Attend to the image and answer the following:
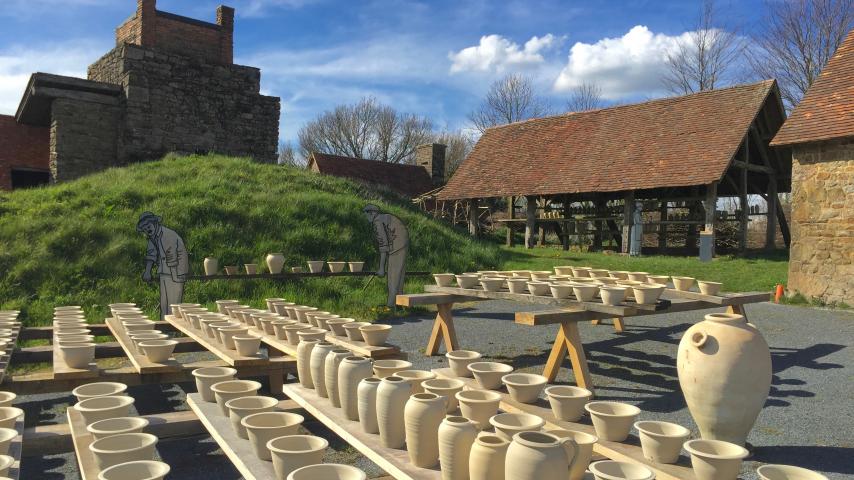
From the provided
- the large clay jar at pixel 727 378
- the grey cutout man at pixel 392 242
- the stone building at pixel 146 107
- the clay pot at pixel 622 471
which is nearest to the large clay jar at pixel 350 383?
the clay pot at pixel 622 471

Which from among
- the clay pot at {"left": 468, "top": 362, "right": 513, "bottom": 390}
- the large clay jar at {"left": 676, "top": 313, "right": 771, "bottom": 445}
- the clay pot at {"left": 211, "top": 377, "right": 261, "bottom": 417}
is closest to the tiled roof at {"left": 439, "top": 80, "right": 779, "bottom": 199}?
the large clay jar at {"left": 676, "top": 313, "right": 771, "bottom": 445}

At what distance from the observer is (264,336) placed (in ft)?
15.3

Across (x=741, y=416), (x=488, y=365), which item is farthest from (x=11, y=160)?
(x=741, y=416)

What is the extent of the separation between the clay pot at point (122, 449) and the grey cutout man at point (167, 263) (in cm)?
474

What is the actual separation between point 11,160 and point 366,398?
18997 millimetres

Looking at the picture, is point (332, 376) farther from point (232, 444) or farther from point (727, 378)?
point (727, 378)

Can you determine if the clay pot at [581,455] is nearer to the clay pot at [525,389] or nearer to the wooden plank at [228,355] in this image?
Answer: the clay pot at [525,389]

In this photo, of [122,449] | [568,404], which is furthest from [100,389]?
[568,404]

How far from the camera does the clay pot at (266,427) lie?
94.3 inches

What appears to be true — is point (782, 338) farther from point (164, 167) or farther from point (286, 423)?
point (164, 167)

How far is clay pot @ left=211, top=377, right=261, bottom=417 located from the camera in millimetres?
3012

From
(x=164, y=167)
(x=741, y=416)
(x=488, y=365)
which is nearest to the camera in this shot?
(x=741, y=416)

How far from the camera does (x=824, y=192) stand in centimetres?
1046

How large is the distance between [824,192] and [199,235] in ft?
36.6
